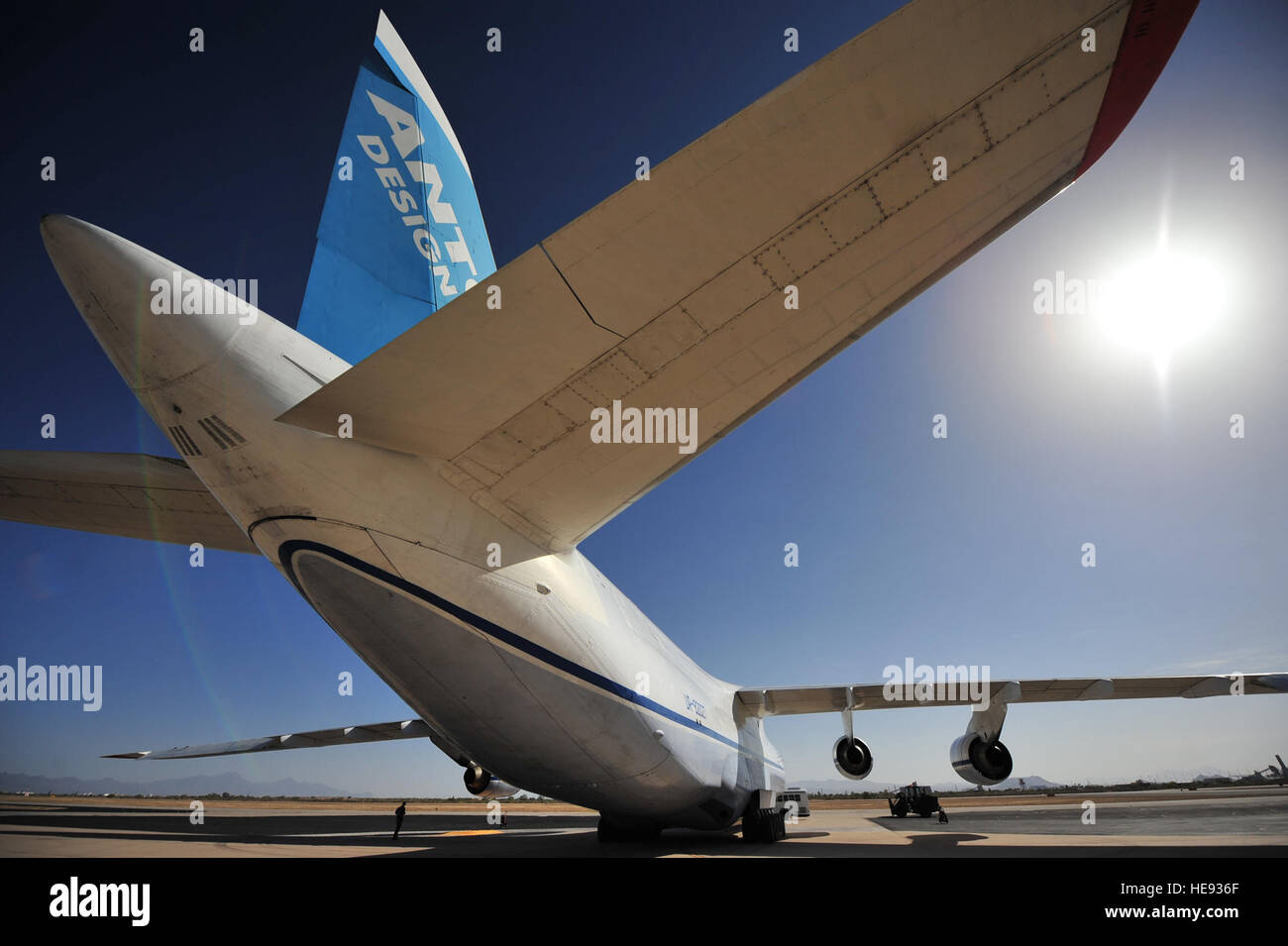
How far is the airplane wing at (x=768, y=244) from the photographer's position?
2.73m

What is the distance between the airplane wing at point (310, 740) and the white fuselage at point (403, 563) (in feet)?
31.8

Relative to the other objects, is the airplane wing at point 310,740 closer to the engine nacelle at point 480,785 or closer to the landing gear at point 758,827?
the engine nacelle at point 480,785

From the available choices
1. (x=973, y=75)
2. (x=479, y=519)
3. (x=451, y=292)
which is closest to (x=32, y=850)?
(x=479, y=519)

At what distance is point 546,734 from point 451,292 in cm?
392

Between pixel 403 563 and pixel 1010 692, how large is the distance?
10.1m

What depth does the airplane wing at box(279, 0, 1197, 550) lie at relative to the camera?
2.73 m

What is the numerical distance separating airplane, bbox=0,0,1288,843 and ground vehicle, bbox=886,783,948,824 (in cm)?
2060

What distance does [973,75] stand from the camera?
9.18 ft
